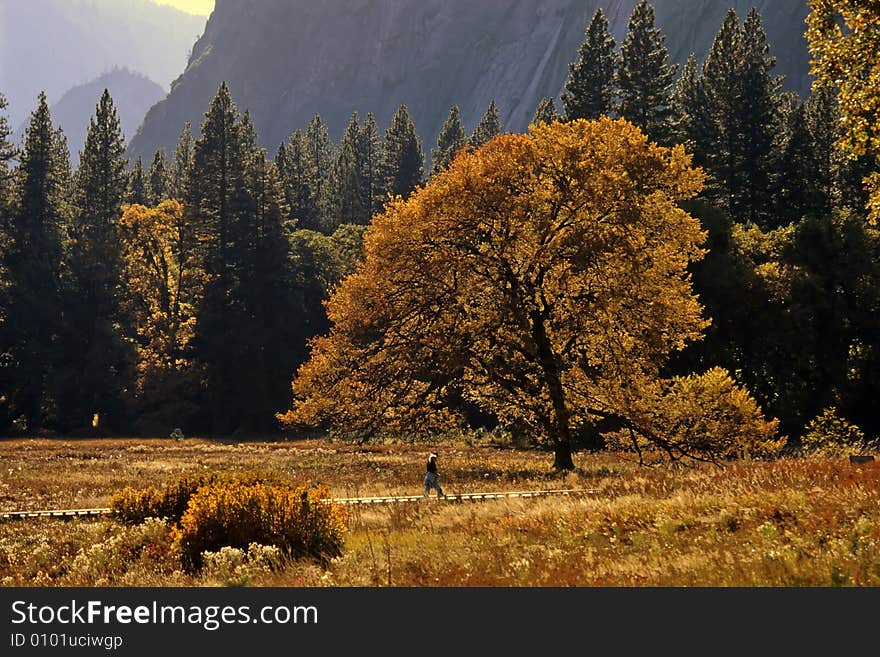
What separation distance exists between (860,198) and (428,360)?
44.0 metres

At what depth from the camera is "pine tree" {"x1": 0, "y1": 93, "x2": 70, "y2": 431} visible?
239 ft

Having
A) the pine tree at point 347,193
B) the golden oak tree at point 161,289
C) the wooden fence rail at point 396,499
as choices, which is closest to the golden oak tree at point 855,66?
the wooden fence rail at point 396,499

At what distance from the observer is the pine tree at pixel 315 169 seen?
386ft

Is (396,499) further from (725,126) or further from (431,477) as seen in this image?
(725,126)

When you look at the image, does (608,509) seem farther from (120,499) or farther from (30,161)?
A: (30,161)

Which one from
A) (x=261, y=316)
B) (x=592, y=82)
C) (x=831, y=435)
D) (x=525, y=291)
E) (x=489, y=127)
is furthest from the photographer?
(x=489, y=127)

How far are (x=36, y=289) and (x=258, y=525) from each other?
2636 inches

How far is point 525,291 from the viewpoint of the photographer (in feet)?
104

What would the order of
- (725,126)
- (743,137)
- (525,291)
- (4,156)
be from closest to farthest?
(525,291), (743,137), (725,126), (4,156)

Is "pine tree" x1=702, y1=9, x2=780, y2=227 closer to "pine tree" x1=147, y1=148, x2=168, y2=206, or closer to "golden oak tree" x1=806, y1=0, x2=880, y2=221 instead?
"golden oak tree" x1=806, y1=0, x2=880, y2=221

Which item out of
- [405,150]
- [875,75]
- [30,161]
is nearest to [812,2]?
[875,75]

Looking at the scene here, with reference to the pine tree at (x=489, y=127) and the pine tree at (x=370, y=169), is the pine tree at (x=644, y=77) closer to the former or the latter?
the pine tree at (x=489, y=127)

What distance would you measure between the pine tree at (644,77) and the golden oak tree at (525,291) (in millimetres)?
41792

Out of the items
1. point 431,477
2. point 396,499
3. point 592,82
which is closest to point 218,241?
point 592,82
